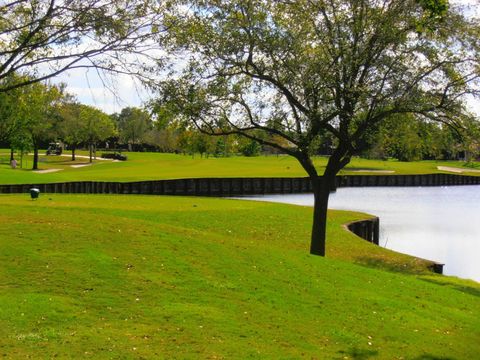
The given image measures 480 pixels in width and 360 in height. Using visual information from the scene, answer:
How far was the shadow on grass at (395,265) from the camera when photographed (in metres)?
21.8

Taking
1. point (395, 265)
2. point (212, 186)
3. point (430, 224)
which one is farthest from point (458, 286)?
point (212, 186)

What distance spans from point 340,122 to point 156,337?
12.6 meters

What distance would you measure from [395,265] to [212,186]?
175 feet

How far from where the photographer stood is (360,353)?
10172 mm

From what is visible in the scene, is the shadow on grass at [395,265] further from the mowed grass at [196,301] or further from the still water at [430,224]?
the still water at [430,224]

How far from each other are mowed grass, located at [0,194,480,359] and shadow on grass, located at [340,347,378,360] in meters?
0.04

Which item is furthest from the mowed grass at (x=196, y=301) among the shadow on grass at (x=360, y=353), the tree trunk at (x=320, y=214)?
the tree trunk at (x=320, y=214)

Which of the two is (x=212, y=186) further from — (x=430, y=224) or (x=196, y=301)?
(x=196, y=301)

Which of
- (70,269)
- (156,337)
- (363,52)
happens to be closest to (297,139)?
(363,52)

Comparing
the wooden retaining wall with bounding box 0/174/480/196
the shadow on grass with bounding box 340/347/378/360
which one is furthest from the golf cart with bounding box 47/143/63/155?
the shadow on grass with bounding box 340/347/378/360

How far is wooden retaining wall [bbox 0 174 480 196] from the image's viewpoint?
2237 inches

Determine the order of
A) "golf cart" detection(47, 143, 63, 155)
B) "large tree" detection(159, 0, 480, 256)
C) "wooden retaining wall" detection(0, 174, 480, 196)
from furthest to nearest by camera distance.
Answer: "golf cart" detection(47, 143, 63, 155) < "wooden retaining wall" detection(0, 174, 480, 196) < "large tree" detection(159, 0, 480, 256)

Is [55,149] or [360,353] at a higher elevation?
[55,149]

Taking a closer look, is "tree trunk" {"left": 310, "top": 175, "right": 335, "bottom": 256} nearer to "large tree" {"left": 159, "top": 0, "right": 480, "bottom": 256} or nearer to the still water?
"large tree" {"left": 159, "top": 0, "right": 480, "bottom": 256}
